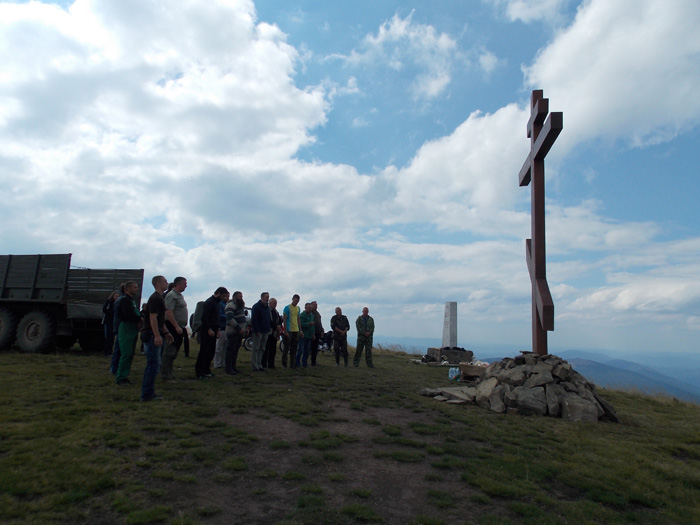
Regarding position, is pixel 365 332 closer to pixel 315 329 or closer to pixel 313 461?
pixel 315 329

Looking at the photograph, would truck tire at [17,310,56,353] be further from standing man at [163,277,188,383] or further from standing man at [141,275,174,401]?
standing man at [141,275,174,401]

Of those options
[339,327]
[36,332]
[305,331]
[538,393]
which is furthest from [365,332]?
[36,332]

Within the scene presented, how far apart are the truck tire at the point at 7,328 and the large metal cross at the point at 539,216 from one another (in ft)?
43.2

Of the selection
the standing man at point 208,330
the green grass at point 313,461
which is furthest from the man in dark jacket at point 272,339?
the green grass at point 313,461

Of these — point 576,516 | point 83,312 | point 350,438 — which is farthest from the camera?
point 83,312

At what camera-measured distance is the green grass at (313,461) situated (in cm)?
318

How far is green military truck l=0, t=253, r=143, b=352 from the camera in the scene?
440 inches

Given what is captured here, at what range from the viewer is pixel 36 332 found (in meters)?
11.2

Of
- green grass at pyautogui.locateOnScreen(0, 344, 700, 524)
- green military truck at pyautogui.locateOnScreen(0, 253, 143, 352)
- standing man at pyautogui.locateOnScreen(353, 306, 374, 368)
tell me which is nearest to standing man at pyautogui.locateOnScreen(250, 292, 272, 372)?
green grass at pyautogui.locateOnScreen(0, 344, 700, 524)

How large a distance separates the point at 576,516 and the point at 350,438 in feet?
8.09

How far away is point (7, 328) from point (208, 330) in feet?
24.6

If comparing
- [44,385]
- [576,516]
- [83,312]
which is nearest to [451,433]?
[576,516]

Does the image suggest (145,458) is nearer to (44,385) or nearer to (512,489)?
(512,489)

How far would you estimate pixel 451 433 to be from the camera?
218 inches
